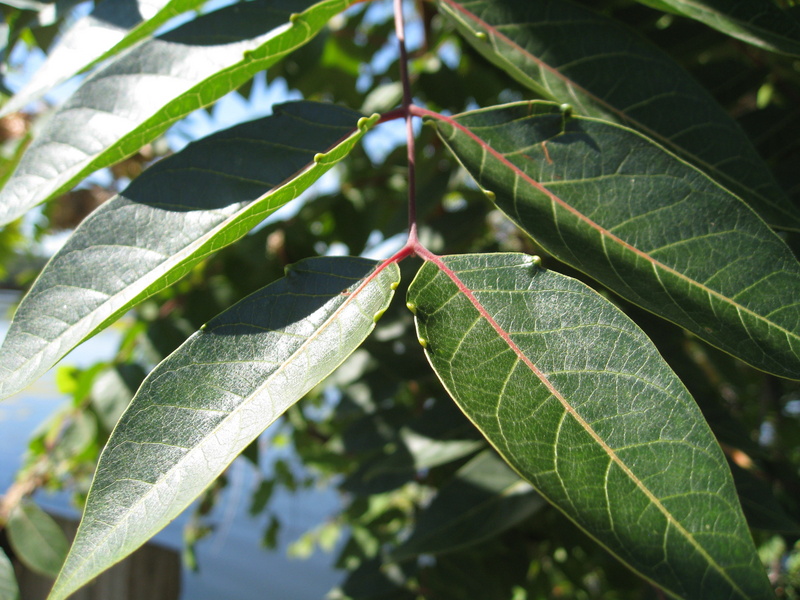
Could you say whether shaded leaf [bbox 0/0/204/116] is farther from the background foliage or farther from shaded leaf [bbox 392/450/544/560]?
shaded leaf [bbox 392/450/544/560]

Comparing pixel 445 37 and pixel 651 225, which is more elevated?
pixel 445 37

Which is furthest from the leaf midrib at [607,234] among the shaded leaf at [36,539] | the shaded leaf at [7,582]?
the shaded leaf at [36,539]

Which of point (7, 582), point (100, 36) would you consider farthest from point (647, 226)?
point (7, 582)

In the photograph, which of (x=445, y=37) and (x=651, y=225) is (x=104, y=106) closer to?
(x=651, y=225)

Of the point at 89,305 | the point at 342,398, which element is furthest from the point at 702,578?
the point at 342,398

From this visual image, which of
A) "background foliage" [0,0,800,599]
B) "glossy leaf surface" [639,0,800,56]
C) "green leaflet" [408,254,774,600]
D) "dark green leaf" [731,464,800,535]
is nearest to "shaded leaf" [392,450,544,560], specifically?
"background foliage" [0,0,800,599]

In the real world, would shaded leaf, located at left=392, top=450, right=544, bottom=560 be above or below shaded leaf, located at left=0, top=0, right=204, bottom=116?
below
